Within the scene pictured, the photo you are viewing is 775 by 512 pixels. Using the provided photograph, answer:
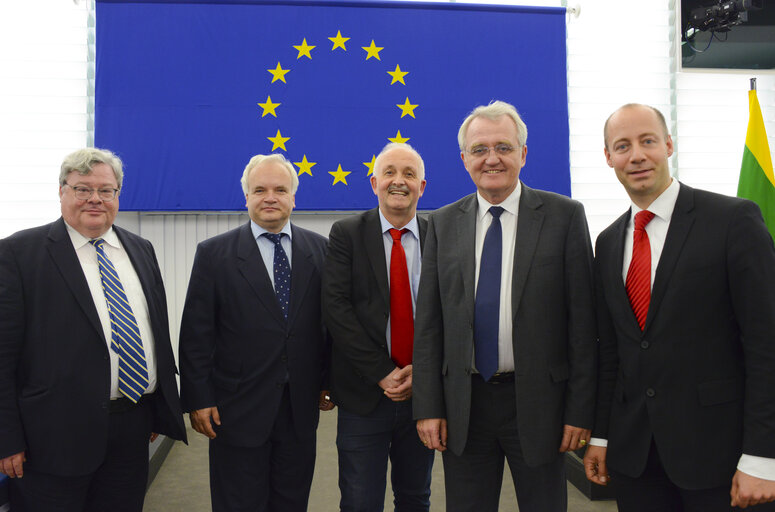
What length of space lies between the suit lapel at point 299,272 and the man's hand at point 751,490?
4.75 feet

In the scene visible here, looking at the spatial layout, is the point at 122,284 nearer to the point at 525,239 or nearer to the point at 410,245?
the point at 410,245

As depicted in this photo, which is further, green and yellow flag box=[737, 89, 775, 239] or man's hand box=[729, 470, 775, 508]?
green and yellow flag box=[737, 89, 775, 239]

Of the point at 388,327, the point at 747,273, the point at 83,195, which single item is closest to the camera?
the point at 747,273

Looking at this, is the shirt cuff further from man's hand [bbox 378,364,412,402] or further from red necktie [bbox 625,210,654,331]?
man's hand [bbox 378,364,412,402]

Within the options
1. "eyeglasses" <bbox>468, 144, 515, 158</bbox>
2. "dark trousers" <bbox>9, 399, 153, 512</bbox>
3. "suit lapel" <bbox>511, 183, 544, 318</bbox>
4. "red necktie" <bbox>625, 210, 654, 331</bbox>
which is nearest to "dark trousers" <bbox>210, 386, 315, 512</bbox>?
"dark trousers" <bbox>9, 399, 153, 512</bbox>

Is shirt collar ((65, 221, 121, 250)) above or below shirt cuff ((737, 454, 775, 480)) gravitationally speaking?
above

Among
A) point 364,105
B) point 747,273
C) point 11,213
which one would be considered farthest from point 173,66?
point 747,273

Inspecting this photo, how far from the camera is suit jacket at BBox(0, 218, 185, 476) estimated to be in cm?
160

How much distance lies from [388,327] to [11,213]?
3.98 metres

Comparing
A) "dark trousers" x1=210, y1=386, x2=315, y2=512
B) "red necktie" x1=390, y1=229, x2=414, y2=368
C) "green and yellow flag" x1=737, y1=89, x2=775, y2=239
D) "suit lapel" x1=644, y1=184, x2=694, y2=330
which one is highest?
"green and yellow flag" x1=737, y1=89, x2=775, y2=239

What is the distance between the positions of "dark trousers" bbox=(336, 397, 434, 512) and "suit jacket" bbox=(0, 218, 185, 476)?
32.2 inches

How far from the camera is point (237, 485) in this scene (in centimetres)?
198

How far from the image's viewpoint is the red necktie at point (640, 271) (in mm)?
1426

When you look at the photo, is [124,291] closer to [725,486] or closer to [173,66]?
[725,486]
